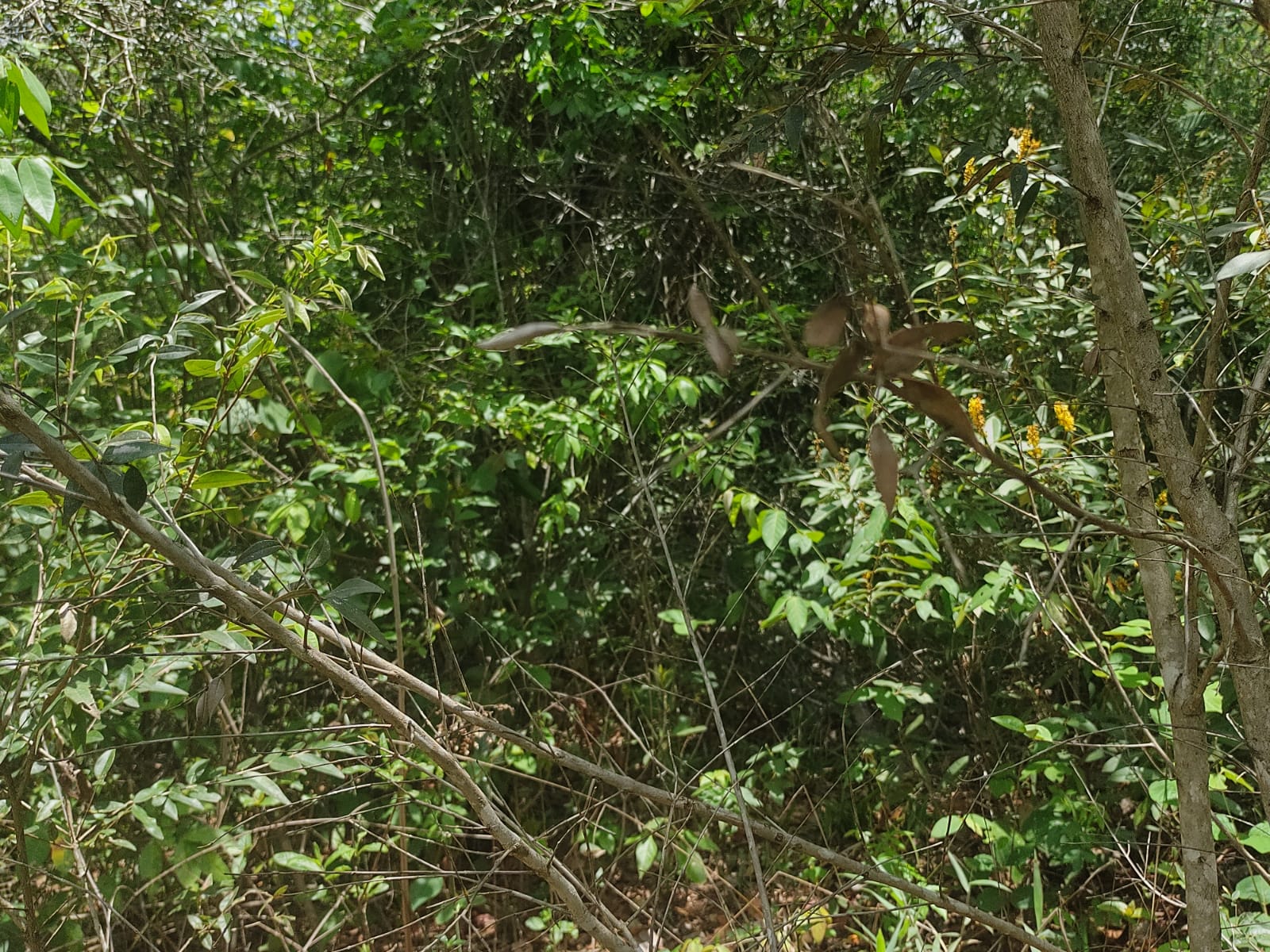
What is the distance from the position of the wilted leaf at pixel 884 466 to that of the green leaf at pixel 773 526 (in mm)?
1644

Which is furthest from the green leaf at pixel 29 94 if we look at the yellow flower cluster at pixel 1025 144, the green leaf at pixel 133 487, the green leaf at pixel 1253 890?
the green leaf at pixel 1253 890

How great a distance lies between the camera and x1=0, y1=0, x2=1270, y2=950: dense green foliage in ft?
6.56

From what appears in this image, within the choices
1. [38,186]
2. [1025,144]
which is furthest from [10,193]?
[1025,144]

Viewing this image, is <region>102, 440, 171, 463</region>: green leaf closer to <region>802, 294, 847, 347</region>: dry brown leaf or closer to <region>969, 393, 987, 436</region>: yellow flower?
<region>802, 294, 847, 347</region>: dry brown leaf

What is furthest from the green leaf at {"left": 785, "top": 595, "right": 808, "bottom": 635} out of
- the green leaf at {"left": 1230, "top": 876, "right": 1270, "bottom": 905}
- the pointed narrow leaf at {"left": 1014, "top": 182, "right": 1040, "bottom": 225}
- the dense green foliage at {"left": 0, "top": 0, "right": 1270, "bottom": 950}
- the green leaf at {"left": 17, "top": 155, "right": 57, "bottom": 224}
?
the green leaf at {"left": 17, "top": 155, "right": 57, "bottom": 224}

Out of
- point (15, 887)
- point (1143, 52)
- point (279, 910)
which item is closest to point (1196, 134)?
point (1143, 52)

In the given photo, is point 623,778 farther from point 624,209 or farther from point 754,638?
point 624,209

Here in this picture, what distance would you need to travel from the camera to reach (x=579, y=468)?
10.0 ft

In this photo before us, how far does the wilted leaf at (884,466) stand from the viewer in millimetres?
555

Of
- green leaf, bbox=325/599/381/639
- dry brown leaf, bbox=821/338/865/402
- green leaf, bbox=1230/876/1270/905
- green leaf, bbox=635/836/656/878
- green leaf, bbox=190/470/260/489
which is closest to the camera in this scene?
dry brown leaf, bbox=821/338/865/402

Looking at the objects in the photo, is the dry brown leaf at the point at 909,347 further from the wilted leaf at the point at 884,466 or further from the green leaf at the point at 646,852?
the green leaf at the point at 646,852

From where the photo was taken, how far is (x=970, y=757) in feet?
9.00

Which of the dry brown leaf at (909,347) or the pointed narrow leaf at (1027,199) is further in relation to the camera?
the pointed narrow leaf at (1027,199)

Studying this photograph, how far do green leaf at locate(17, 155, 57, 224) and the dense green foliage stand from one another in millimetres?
403
